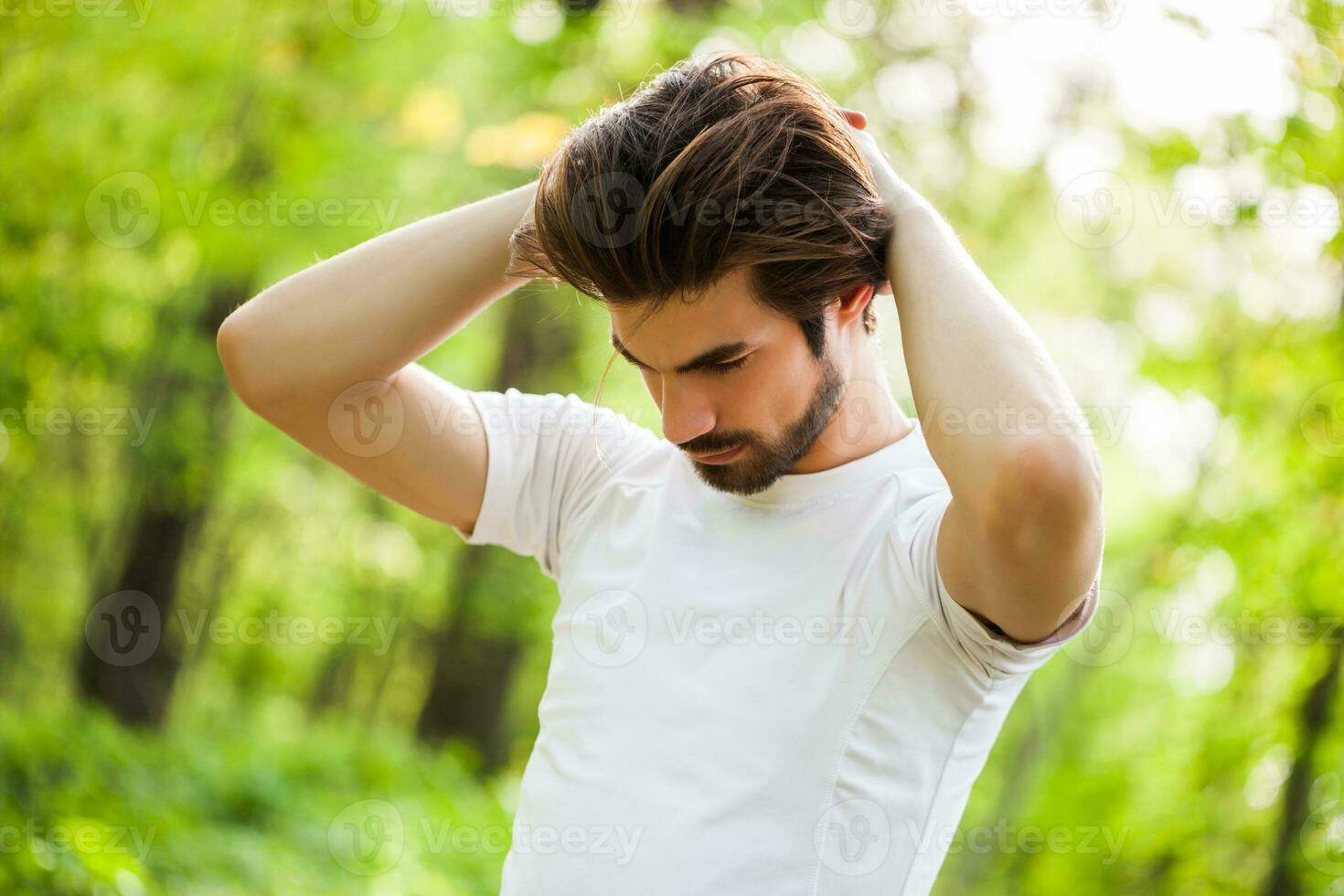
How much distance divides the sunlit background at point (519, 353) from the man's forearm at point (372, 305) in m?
2.66

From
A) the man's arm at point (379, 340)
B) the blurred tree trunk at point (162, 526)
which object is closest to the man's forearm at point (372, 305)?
the man's arm at point (379, 340)

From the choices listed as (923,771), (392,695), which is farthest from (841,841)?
(392,695)

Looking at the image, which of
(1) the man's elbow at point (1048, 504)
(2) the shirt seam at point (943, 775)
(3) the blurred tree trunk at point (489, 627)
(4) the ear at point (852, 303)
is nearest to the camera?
(1) the man's elbow at point (1048, 504)

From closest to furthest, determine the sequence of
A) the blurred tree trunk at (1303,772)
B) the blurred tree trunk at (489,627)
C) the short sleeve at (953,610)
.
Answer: the short sleeve at (953,610) → the blurred tree trunk at (1303,772) → the blurred tree trunk at (489,627)

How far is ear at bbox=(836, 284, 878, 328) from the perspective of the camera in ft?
6.49

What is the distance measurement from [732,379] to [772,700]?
0.53 metres

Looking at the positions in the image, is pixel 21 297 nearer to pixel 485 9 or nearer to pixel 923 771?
pixel 485 9

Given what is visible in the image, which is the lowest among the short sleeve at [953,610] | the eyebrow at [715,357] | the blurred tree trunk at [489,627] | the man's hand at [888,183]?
the blurred tree trunk at [489,627]

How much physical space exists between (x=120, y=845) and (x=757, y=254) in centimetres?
466

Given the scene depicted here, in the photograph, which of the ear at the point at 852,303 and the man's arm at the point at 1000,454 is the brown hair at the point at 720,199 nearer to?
the ear at the point at 852,303

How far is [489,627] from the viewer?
9133mm

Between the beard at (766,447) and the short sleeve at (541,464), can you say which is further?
the short sleeve at (541,464)

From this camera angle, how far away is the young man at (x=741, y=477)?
1617mm

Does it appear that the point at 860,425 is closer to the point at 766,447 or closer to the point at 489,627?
the point at 766,447
